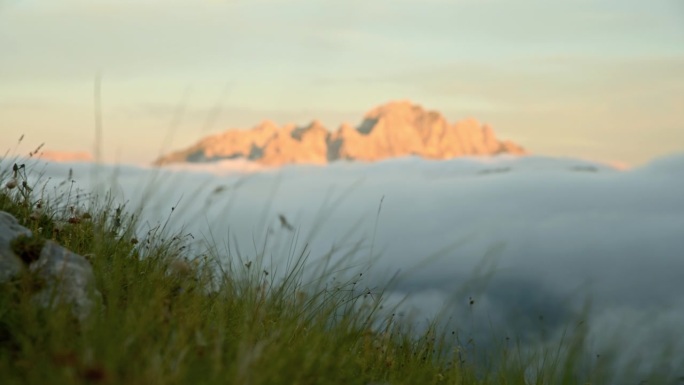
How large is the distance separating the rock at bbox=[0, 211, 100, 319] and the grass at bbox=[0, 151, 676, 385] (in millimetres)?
70

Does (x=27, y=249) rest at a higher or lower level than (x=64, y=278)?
higher

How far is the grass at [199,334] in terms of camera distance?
4.25 m

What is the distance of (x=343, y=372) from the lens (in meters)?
5.54

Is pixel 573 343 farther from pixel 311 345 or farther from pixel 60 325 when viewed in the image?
pixel 60 325

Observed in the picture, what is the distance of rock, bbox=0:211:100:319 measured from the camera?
204 inches

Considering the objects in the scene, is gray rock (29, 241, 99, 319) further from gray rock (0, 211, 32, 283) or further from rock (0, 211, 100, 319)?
gray rock (0, 211, 32, 283)

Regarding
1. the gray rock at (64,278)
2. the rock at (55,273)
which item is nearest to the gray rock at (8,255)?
the rock at (55,273)

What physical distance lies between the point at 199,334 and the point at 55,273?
1.62m

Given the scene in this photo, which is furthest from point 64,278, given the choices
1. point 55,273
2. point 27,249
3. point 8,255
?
point 8,255

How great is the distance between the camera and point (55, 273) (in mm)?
5355

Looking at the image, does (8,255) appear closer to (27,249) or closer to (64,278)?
(27,249)

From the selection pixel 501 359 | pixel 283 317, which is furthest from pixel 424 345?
pixel 283 317

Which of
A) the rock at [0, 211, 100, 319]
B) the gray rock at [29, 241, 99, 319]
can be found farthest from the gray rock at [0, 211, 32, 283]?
the gray rock at [29, 241, 99, 319]

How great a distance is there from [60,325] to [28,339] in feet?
0.76
